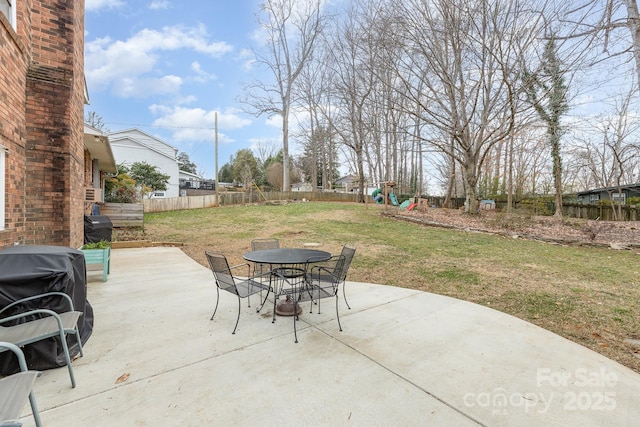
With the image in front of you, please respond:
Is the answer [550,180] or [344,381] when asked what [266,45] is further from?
[344,381]

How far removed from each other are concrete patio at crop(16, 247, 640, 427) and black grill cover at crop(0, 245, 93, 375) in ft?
0.48

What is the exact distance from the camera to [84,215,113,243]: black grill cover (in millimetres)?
7062

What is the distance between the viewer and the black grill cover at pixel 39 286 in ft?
7.64

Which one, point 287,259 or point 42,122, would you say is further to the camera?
point 42,122

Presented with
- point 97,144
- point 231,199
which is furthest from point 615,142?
point 231,199

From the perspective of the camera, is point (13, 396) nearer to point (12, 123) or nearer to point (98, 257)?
point (98, 257)

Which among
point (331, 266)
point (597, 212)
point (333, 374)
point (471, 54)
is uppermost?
point (471, 54)

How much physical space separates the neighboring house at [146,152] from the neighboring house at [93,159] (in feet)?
44.3

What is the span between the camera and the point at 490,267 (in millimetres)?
6324

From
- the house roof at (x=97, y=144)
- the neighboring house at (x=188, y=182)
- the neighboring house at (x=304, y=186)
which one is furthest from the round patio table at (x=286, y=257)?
the neighboring house at (x=304, y=186)

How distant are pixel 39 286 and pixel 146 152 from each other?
1133 inches

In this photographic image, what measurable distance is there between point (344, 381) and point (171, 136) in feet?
110

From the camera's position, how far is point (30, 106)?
15.1ft

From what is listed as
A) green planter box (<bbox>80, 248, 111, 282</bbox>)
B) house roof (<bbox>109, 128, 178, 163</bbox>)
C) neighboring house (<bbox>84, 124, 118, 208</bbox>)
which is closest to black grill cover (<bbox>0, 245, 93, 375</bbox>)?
green planter box (<bbox>80, 248, 111, 282</bbox>)
